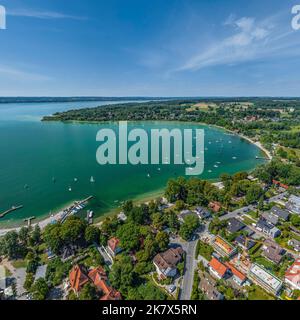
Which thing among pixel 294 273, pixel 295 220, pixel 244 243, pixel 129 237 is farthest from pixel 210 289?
pixel 295 220

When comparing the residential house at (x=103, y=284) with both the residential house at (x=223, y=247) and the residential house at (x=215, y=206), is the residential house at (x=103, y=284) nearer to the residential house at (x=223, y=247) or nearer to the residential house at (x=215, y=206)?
the residential house at (x=223, y=247)

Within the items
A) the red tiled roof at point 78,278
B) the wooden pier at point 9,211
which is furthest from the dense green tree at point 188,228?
the wooden pier at point 9,211

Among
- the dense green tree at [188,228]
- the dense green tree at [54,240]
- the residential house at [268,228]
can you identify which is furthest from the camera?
the residential house at [268,228]

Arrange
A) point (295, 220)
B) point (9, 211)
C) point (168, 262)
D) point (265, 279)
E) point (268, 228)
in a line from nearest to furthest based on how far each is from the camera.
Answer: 1. point (265, 279)
2. point (168, 262)
3. point (268, 228)
4. point (295, 220)
5. point (9, 211)

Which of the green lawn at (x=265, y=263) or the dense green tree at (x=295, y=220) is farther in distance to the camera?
the dense green tree at (x=295, y=220)

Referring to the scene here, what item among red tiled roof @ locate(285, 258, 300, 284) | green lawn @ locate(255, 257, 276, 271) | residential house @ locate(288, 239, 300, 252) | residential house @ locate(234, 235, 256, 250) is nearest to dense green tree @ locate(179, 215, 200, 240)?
residential house @ locate(234, 235, 256, 250)

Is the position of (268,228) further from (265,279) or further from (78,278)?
→ (78,278)
